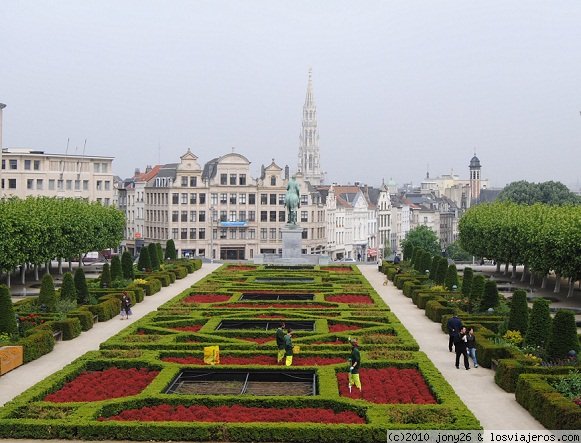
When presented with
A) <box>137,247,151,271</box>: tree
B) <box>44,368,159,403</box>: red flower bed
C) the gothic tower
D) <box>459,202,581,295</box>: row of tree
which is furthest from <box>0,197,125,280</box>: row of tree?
the gothic tower

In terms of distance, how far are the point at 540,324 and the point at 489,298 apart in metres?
12.2

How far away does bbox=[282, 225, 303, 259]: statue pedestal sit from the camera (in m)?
85.6

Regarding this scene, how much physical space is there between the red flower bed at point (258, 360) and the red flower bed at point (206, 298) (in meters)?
19.6

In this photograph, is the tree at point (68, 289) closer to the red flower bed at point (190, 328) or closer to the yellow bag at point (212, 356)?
the red flower bed at point (190, 328)

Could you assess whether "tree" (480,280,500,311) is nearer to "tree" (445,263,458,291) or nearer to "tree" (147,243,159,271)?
"tree" (445,263,458,291)

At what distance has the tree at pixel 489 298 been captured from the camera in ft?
154

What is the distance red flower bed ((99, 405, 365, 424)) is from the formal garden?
0.03 meters

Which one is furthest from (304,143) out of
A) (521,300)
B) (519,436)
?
(519,436)

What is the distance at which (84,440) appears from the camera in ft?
76.6

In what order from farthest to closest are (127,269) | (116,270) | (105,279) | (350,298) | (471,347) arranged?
(127,269)
(116,270)
(105,279)
(350,298)
(471,347)

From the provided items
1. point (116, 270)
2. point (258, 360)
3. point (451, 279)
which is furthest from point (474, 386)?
point (116, 270)

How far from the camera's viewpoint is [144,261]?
73.8 meters

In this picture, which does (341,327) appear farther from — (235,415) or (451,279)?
(451,279)

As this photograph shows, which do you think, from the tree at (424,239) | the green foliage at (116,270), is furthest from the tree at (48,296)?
the tree at (424,239)
